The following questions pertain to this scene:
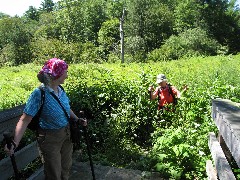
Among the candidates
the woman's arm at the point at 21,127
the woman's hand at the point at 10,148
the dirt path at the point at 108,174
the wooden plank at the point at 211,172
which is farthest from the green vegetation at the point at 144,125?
the woman's hand at the point at 10,148

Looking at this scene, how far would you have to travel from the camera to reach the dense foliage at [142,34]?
4444 cm

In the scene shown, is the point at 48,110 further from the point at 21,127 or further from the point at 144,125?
the point at 144,125

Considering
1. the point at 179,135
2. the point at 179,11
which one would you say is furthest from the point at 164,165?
the point at 179,11

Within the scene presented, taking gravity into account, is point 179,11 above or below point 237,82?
above

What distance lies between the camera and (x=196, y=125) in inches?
217

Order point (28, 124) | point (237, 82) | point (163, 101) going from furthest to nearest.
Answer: point (237, 82) → point (163, 101) → point (28, 124)

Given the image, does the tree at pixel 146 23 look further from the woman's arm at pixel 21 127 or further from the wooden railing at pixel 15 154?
the woman's arm at pixel 21 127

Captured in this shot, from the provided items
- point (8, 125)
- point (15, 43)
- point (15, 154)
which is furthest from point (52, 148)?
point (15, 43)

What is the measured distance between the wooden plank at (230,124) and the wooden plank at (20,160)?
2.64 meters

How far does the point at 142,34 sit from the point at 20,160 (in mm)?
49631

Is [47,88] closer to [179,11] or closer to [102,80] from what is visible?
[102,80]

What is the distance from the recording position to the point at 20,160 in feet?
12.9

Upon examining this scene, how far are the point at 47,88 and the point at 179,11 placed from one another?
55176 millimetres

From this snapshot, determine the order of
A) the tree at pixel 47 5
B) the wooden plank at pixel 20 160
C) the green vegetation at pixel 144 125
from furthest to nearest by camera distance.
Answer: the tree at pixel 47 5 < the green vegetation at pixel 144 125 < the wooden plank at pixel 20 160
